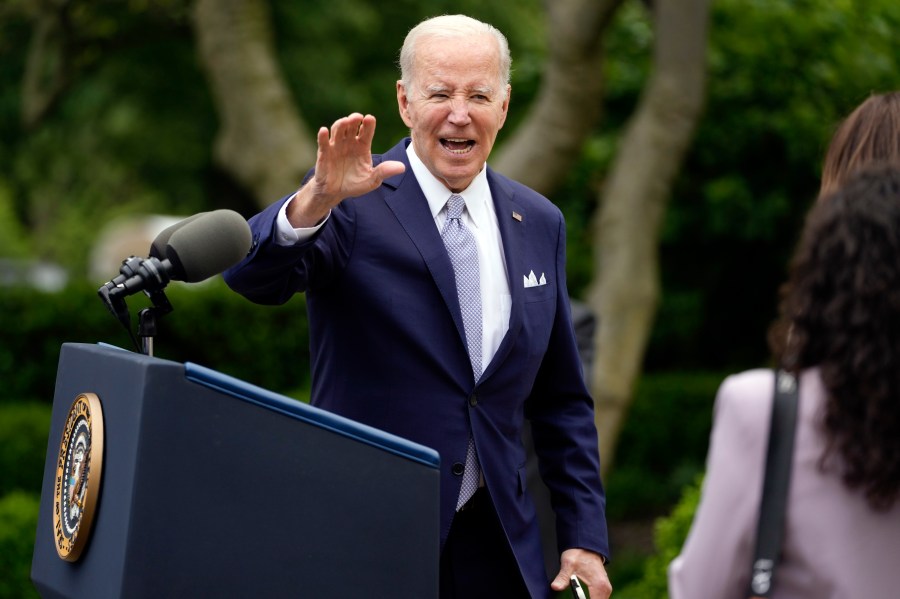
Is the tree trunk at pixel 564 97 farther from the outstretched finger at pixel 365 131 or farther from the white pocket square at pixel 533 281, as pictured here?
the outstretched finger at pixel 365 131

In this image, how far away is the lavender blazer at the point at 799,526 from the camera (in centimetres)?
204

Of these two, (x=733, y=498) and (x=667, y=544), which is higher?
(x=733, y=498)

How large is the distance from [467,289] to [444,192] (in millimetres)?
250

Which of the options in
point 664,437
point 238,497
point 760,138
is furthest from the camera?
point 664,437

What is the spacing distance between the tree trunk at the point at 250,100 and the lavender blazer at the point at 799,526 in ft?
19.2

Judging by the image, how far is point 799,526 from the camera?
6.70 feet

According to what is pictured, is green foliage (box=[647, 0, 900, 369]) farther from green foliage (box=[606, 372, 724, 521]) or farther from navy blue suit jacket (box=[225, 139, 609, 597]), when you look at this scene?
navy blue suit jacket (box=[225, 139, 609, 597])

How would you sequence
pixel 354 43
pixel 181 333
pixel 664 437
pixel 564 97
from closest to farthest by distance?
1. pixel 564 97
2. pixel 181 333
3. pixel 664 437
4. pixel 354 43

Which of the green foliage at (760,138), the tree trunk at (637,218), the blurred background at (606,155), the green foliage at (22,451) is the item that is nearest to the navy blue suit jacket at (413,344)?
the blurred background at (606,155)

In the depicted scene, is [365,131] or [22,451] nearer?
[365,131]

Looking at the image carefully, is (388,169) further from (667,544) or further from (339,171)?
(667,544)

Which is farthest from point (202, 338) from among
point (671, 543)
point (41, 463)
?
point (671, 543)

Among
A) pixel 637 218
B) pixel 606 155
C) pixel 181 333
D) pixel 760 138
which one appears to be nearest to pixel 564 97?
pixel 637 218

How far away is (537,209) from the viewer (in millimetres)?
3346
